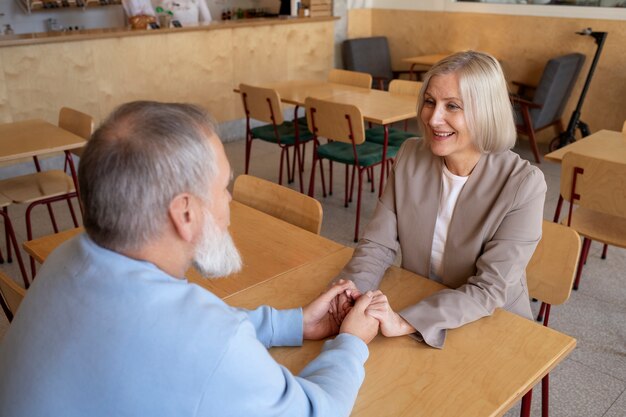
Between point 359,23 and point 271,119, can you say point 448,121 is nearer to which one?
point 271,119

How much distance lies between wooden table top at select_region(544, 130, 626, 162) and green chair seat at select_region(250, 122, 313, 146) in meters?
1.84

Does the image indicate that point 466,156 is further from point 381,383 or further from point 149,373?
point 149,373

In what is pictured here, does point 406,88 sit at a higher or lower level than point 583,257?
higher

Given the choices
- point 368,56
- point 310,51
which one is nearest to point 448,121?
point 310,51

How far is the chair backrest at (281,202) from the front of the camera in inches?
80.4

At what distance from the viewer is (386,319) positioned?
1320mm

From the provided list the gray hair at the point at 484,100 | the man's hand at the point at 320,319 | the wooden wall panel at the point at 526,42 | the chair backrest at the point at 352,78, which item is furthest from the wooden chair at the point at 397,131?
the man's hand at the point at 320,319

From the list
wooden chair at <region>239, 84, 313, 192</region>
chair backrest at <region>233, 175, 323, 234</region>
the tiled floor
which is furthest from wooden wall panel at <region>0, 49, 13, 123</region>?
chair backrest at <region>233, 175, 323, 234</region>

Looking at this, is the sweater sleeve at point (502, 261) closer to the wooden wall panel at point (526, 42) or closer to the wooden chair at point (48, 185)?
the wooden chair at point (48, 185)

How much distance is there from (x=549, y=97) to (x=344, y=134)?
91.6 inches

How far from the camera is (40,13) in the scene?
6.82 m

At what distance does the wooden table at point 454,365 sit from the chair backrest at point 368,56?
18.0 ft

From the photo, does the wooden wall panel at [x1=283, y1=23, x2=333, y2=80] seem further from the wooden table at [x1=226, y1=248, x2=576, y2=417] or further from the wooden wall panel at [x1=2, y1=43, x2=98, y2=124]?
the wooden table at [x1=226, y1=248, x2=576, y2=417]

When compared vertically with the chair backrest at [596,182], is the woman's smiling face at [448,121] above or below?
above
